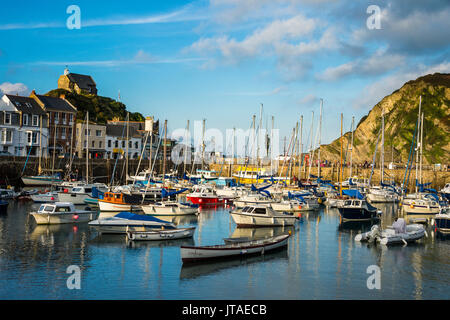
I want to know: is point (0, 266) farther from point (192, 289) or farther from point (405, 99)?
point (405, 99)

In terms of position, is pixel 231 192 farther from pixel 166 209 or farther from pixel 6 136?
pixel 6 136

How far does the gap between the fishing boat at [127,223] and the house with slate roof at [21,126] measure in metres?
57.0

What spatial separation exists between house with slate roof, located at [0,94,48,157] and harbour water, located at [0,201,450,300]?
5538cm

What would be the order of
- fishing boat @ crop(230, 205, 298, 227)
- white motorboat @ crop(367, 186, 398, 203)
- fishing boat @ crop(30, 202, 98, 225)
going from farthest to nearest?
1. white motorboat @ crop(367, 186, 398, 203)
2. fishing boat @ crop(230, 205, 298, 227)
3. fishing boat @ crop(30, 202, 98, 225)

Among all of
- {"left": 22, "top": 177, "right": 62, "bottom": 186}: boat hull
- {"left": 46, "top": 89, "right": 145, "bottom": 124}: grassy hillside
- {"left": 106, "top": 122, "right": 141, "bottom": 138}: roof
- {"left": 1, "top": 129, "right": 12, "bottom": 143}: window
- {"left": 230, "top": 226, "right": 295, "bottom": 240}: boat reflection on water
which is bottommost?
{"left": 230, "top": 226, "right": 295, "bottom": 240}: boat reflection on water

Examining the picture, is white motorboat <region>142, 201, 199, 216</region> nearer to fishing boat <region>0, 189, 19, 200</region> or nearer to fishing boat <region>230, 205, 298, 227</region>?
fishing boat <region>230, 205, 298, 227</region>

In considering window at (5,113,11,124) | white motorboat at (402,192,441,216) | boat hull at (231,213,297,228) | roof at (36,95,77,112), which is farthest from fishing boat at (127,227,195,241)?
roof at (36,95,77,112)

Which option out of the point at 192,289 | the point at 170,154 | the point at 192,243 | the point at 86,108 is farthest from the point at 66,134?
the point at 192,289

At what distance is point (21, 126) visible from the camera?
91.2 m

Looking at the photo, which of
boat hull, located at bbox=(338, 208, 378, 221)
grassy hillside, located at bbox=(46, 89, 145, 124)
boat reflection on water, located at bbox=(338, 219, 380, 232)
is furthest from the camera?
grassy hillside, located at bbox=(46, 89, 145, 124)

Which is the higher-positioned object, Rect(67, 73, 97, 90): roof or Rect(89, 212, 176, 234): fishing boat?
Rect(67, 73, 97, 90): roof

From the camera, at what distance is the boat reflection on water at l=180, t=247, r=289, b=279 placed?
26281 mm

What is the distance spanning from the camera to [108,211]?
49.8 metres

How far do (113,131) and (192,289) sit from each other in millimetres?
94841
